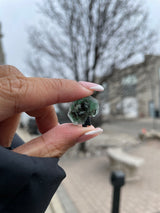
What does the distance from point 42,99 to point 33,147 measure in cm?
17

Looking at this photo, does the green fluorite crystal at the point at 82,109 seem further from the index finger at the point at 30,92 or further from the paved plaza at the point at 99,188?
the paved plaza at the point at 99,188

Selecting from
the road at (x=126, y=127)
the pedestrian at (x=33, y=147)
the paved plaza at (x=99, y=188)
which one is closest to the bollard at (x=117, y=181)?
the paved plaza at (x=99, y=188)

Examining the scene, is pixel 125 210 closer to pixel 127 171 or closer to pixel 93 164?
pixel 127 171

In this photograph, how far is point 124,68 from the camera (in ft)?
23.2

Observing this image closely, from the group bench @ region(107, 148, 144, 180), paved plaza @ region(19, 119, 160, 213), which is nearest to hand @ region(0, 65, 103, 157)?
paved plaza @ region(19, 119, 160, 213)

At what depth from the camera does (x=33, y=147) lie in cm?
61

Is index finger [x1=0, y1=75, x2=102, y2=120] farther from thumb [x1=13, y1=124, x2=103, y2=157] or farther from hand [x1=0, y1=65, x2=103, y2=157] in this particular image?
thumb [x1=13, y1=124, x2=103, y2=157]

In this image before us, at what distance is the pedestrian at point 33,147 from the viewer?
53 cm

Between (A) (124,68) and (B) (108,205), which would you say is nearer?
(B) (108,205)

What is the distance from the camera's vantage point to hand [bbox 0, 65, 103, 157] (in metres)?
0.57

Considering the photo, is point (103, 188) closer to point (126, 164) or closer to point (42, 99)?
point (126, 164)

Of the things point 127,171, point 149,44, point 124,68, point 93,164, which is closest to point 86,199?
point 127,171

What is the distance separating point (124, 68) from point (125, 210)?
16.4ft

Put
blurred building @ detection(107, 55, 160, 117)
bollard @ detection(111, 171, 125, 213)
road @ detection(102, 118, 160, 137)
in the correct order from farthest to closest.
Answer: road @ detection(102, 118, 160, 137) < blurred building @ detection(107, 55, 160, 117) < bollard @ detection(111, 171, 125, 213)
